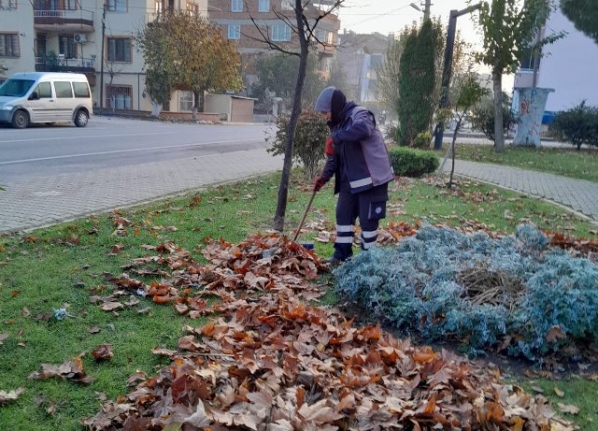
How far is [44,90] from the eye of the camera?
23609 mm

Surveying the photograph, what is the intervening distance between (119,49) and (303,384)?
48.0 meters


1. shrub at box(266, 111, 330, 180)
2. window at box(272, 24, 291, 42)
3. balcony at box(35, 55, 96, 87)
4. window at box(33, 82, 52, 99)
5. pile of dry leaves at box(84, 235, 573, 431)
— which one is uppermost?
window at box(272, 24, 291, 42)

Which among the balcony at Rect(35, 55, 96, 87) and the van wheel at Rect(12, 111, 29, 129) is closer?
the van wheel at Rect(12, 111, 29, 129)

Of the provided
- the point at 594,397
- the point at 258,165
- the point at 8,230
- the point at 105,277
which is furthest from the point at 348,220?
the point at 258,165

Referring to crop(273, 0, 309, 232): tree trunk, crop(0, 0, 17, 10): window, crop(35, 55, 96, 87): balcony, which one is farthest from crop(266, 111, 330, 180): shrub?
crop(0, 0, 17, 10): window

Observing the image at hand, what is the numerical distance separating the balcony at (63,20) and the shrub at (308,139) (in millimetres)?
40038

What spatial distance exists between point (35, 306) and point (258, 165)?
11.2m

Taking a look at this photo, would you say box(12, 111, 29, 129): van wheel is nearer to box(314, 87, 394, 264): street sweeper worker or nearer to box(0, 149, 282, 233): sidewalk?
box(0, 149, 282, 233): sidewalk

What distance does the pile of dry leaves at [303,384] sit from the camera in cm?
286

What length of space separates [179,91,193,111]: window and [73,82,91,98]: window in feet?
77.9

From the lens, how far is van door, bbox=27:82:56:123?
2297 centimetres

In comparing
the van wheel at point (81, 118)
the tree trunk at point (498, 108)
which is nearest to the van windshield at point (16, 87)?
the van wheel at point (81, 118)

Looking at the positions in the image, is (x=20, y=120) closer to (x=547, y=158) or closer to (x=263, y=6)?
(x=547, y=158)

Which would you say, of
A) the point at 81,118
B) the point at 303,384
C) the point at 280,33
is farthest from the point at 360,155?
the point at 280,33
